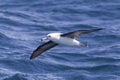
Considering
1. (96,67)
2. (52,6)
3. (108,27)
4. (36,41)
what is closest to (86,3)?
(52,6)

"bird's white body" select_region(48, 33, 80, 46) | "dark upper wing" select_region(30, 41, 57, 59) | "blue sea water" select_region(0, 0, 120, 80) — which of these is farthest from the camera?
"blue sea water" select_region(0, 0, 120, 80)

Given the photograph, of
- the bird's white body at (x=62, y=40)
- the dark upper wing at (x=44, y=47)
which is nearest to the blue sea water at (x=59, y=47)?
the dark upper wing at (x=44, y=47)

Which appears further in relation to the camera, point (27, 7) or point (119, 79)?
point (27, 7)

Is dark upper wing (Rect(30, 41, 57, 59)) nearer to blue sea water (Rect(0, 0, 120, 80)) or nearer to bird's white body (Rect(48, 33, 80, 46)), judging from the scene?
bird's white body (Rect(48, 33, 80, 46))

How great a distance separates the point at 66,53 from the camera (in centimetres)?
1977

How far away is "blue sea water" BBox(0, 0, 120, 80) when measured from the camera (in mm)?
18266

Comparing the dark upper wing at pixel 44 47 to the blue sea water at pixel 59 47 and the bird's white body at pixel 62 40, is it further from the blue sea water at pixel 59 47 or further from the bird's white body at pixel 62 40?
the blue sea water at pixel 59 47

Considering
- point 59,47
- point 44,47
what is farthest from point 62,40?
point 59,47

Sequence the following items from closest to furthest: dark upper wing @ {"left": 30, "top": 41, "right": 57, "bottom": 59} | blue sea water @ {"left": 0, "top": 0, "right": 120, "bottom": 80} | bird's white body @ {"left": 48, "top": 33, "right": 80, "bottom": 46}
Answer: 1. bird's white body @ {"left": 48, "top": 33, "right": 80, "bottom": 46}
2. dark upper wing @ {"left": 30, "top": 41, "right": 57, "bottom": 59}
3. blue sea water @ {"left": 0, "top": 0, "right": 120, "bottom": 80}

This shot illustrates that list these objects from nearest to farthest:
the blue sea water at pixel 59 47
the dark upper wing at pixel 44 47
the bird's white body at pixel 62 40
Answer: the bird's white body at pixel 62 40 < the dark upper wing at pixel 44 47 < the blue sea water at pixel 59 47

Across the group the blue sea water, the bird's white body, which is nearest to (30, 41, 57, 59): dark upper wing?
the bird's white body

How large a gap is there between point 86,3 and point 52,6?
1.55 m

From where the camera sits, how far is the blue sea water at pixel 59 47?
18266 millimetres

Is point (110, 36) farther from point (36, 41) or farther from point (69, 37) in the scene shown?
point (69, 37)
